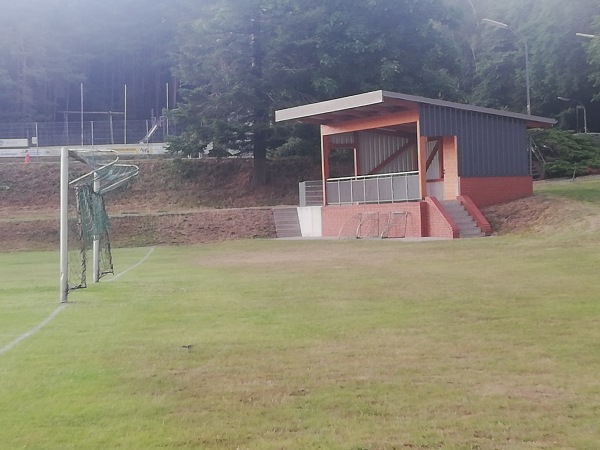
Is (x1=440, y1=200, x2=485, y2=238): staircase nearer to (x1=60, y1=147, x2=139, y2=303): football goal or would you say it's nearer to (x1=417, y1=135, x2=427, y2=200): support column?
(x1=417, y1=135, x2=427, y2=200): support column

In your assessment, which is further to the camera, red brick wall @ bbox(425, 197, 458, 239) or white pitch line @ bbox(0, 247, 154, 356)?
red brick wall @ bbox(425, 197, 458, 239)

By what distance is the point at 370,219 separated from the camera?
106 feet

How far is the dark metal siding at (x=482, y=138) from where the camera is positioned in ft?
100

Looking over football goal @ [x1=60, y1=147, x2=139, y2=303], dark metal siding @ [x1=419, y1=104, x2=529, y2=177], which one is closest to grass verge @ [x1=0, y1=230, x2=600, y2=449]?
football goal @ [x1=60, y1=147, x2=139, y2=303]

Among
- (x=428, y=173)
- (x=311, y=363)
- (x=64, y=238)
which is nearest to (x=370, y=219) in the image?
(x=428, y=173)

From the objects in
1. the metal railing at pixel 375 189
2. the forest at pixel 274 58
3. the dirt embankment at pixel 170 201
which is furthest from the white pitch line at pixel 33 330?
the forest at pixel 274 58

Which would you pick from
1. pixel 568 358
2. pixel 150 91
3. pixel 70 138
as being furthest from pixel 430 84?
pixel 150 91

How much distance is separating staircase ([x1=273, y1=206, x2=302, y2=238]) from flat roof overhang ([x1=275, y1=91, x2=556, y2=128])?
4.87 metres

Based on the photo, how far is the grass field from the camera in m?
5.79

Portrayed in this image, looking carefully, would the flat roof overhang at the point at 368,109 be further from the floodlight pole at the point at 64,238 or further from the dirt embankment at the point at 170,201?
the floodlight pole at the point at 64,238

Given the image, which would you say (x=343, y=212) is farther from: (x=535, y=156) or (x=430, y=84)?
(x=535, y=156)

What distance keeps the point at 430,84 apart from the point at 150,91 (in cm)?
4932

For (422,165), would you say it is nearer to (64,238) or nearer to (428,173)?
(428,173)

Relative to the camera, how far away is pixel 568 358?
8000mm
